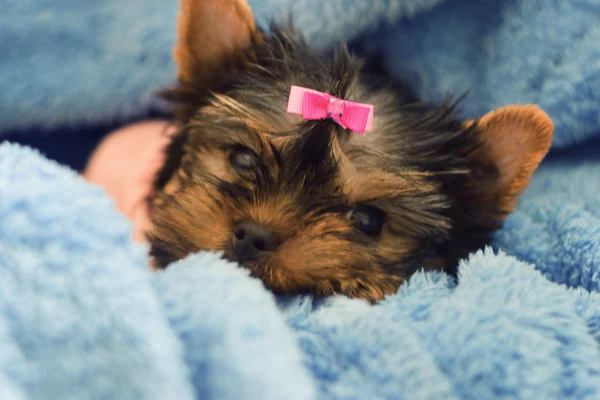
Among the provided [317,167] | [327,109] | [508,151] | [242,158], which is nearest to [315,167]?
[317,167]

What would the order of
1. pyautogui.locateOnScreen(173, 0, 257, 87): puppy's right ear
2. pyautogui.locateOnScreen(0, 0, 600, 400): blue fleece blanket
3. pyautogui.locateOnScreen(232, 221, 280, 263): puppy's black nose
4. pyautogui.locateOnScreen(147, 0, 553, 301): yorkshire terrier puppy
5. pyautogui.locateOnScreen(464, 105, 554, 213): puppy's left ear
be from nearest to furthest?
pyautogui.locateOnScreen(0, 0, 600, 400): blue fleece blanket
pyautogui.locateOnScreen(232, 221, 280, 263): puppy's black nose
pyautogui.locateOnScreen(147, 0, 553, 301): yorkshire terrier puppy
pyautogui.locateOnScreen(464, 105, 554, 213): puppy's left ear
pyautogui.locateOnScreen(173, 0, 257, 87): puppy's right ear

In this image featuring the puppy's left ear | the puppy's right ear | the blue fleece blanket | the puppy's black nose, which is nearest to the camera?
the blue fleece blanket

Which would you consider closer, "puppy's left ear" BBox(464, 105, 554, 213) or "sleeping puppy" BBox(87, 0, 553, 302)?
"sleeping puppy" BBox(87, 0, 553, 302)

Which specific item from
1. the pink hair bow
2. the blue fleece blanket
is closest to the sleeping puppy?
the pink hair bow

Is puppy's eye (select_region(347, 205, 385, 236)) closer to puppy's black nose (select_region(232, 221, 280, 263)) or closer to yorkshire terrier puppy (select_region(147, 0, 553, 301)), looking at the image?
yorkshire terrier puppy (select_region(147, 0, 553, 301))

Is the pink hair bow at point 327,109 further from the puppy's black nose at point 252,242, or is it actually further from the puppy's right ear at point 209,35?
the puppy's right ear at point 209,35

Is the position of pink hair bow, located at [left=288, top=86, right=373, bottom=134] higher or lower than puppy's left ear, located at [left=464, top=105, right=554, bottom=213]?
higher

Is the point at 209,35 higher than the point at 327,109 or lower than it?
Answer: higher

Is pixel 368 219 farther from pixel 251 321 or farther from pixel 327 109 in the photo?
pixel 251 321
